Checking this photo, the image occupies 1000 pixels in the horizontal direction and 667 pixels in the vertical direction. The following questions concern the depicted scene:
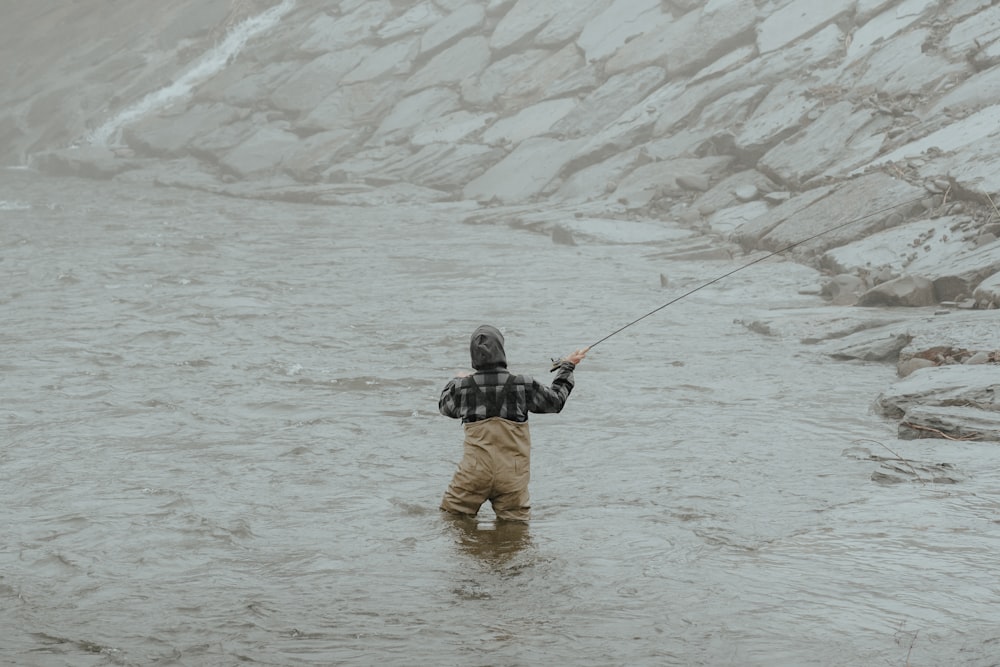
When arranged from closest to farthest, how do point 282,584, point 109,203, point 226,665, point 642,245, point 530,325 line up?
point 226,665
point 282,584
point 530,325
point 642,245
point 109,203

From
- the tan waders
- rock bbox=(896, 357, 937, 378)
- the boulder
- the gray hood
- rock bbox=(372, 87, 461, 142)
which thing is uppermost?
rock bbox=(372, 87, 461, 142)

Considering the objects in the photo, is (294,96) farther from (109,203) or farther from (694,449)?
(694,449)

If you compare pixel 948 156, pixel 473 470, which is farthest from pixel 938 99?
pixel 473 470

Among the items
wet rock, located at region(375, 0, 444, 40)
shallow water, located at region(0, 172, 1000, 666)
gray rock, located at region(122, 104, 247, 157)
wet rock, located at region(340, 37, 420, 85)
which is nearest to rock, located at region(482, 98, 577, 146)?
wet rock, located at region(340, 37, 420, 85)

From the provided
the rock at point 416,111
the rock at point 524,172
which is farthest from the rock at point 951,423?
the rock at point 416,111

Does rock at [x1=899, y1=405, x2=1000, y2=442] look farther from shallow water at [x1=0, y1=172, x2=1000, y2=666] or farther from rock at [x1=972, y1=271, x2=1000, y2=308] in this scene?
rock at [x1=972, y1=271, x2=1000, y2=308]

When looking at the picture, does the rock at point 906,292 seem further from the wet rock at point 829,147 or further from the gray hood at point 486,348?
the gray hood at point 486,348

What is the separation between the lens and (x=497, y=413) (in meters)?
6.49

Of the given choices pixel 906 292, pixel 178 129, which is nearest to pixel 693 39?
pixel 906 292

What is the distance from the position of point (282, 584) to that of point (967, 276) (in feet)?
29.8

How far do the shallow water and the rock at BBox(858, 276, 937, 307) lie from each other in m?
0.79

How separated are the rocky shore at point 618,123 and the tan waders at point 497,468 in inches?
132

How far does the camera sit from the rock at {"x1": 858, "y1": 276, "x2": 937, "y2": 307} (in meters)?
12.5

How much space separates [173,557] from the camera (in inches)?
255
